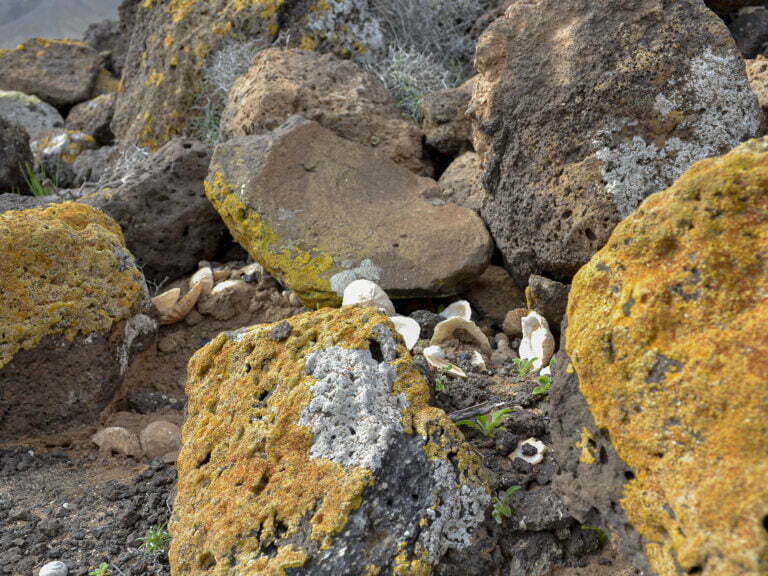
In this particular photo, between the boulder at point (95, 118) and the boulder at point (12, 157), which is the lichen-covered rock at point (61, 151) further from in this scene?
the boulder at point (12, 157)

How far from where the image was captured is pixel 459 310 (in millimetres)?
3965

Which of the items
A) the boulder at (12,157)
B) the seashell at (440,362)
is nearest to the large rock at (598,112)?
the seashell at (440,362)

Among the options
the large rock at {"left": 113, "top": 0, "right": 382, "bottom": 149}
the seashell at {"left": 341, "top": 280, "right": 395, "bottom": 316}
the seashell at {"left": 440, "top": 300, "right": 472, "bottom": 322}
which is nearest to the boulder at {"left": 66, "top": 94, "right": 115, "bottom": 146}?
the large rock at {"left": 113, "top": 0, "right": 382, "bottom": 149}

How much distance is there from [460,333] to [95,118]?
6494 mm

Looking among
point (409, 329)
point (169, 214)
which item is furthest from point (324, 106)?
point (409, 329)

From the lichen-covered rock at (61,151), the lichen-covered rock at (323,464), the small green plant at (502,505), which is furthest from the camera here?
the lichen-covered rock at (61,151)

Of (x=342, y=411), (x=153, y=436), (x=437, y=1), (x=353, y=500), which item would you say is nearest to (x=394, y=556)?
(x=353, y=500)

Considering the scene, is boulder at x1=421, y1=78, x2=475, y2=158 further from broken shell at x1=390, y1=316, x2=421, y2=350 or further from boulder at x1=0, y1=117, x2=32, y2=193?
boulder at x1=0, y1=117, x2=32, y2=193

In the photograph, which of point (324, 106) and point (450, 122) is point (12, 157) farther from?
point (450, 122)

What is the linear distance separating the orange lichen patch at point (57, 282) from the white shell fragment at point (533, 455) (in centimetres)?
210

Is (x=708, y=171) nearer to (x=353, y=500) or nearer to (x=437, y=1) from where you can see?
(x=353, y=500)

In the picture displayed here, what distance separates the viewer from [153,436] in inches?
131

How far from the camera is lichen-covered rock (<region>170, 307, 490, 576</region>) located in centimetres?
204

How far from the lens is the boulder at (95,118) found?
8258 mm
